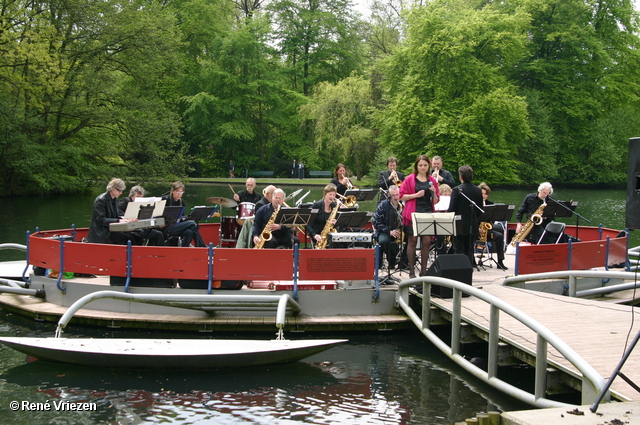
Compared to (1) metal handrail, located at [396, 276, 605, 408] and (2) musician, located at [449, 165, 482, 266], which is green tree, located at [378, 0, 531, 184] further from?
(1) metal handrail, located at [396, 276, 605, 408]

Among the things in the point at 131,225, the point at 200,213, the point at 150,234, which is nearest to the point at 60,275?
the point at 131,225

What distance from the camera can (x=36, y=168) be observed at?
33.9 meters

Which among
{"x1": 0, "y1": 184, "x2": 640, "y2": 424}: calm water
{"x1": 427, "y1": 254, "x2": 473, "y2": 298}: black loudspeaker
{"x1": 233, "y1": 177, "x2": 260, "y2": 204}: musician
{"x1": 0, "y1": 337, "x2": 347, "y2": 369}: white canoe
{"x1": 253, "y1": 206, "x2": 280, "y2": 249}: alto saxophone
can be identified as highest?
{"x1": 233, "y1": 177, "x2": 260, "y2": 204}: musician

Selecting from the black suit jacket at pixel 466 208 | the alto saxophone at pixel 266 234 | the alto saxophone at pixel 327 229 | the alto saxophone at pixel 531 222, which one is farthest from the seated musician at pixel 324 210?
the alto saxophone at pixel 531 222

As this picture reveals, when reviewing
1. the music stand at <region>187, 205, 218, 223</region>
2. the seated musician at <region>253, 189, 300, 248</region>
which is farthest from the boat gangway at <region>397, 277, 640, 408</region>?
the music stand at <region>187, 205, 218, 223</region>

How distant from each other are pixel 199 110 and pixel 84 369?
46.0 m

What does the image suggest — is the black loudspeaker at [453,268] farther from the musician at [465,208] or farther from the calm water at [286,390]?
the calm water at [286,390]

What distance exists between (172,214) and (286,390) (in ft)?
15.6

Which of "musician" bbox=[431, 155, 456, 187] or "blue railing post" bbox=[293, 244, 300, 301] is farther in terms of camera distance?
"musician" bbox=[431, 155, 456, 187]

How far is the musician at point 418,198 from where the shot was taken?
411 inches

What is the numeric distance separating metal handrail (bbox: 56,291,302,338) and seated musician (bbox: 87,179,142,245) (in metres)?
1.63

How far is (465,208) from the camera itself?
10.5 m

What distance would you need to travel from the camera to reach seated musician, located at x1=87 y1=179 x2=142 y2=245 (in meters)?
10.9

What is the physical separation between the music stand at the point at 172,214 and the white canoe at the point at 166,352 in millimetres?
3315
